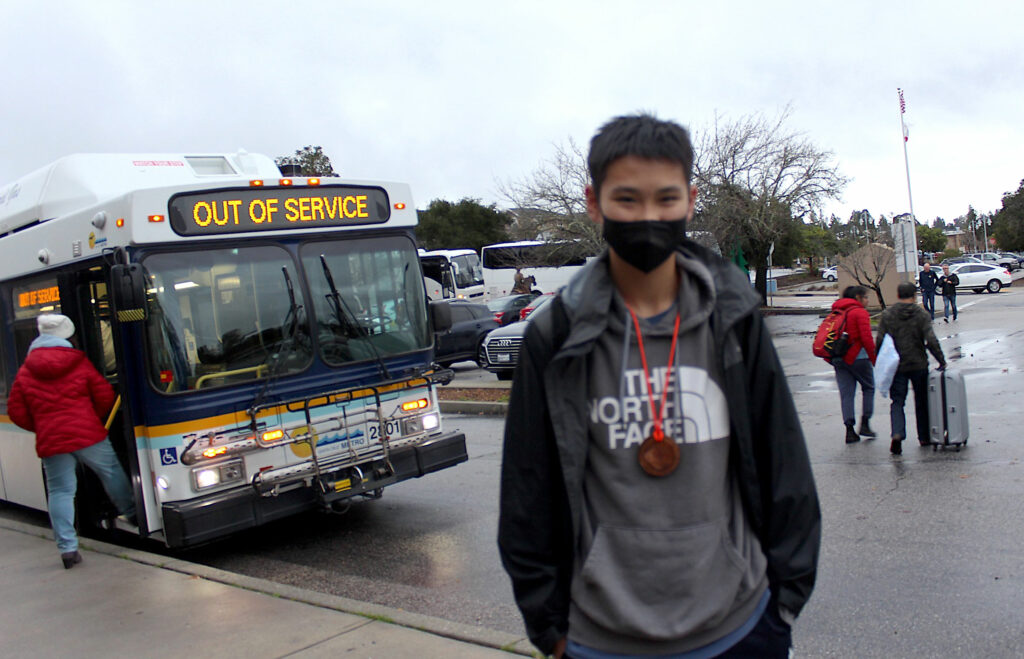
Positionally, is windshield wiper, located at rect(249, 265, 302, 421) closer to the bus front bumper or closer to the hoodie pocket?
the bus front bumper

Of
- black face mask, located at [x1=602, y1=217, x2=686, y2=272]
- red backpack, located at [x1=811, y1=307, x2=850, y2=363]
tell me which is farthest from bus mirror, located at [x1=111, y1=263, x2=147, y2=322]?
red backpack, located at [x1=811, y1=307, x2=850, y2=363]

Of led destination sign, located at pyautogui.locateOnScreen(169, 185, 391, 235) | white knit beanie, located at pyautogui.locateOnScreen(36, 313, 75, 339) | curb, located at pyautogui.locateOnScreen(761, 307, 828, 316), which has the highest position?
led destination sign, located at pyautogui.locateOnScreen(169, 185, 391, 235)

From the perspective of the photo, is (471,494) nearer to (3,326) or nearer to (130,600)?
(130,600)

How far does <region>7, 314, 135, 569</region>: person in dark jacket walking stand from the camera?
684 cm

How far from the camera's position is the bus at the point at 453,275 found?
112 ft

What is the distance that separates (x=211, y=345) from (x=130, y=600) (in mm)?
1844

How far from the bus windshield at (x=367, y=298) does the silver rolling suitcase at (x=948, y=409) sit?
493 cm

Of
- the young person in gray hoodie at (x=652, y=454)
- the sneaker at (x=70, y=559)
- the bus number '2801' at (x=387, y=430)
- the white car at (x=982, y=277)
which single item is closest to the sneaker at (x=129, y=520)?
the sneaker at (x=70, y=559)

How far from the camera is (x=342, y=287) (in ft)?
24.3

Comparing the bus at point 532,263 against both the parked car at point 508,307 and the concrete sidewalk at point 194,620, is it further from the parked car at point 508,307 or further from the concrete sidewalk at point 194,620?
the concrete sidewalk at point 194,620

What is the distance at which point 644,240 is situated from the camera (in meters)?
2.09

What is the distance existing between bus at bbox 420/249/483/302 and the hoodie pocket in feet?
101

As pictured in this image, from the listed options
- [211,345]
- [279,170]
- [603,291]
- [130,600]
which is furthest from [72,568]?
[603,291]

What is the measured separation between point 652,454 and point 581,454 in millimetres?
160
